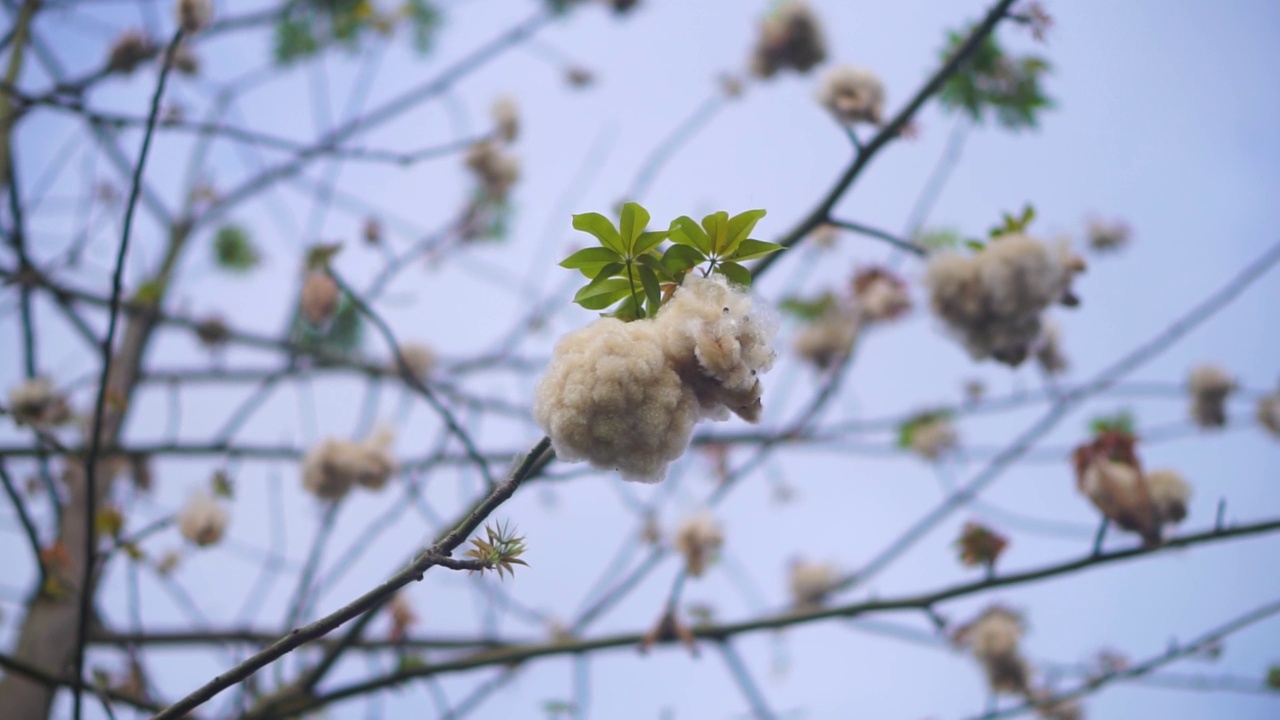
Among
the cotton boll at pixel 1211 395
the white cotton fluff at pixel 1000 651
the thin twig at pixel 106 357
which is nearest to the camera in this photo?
the thin twig at pixel 106 357

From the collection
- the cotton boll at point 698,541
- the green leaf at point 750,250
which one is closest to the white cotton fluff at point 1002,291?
the cotton boll at point 698,541

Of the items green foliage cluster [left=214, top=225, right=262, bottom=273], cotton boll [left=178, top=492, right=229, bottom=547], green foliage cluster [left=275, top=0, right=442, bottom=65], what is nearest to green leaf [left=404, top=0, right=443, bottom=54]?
green foliage cluster [left=275, top=0, right=442, bottom=65]

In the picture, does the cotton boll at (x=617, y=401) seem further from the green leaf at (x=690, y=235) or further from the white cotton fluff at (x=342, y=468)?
the white cotton fluff at (x=342, y=468)

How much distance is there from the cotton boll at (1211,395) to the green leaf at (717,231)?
4394 mm

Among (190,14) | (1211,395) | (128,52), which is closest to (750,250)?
(190,14)

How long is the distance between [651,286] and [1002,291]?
5.46 feet

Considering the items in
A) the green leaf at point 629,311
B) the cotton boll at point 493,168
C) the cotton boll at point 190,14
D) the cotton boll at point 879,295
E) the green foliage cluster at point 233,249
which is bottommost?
the green leaf at point 629,311

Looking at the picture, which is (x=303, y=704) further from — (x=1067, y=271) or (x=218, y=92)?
(x=218, y=92)

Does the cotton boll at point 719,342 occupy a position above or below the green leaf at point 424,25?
below

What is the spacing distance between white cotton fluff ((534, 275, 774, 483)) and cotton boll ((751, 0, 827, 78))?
340cm

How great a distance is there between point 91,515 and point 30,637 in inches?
76.7

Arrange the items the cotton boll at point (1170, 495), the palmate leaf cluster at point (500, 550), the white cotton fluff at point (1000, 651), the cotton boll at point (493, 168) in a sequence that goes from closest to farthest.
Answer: the palmate leaf cluster at point (500, 550), the cotton boll at point (1170, 495), the white cotton fluff at point (1000, 651), the cotton boll at point (493, 168)

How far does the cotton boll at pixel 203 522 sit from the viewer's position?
8.63ft

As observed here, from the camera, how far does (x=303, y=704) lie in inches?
106
